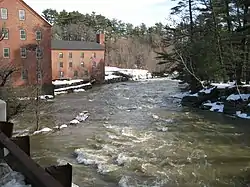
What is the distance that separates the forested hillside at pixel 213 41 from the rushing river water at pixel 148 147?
5.93 meters

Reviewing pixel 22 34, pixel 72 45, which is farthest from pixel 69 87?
pixel 72 45

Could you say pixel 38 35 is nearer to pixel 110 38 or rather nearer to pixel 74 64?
pixel 74 64

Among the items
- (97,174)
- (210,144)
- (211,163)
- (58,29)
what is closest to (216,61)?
(210,144)

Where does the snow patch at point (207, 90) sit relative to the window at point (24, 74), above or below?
below

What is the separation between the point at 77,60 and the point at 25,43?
56.9 ft

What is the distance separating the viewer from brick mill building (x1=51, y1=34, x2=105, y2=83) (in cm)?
5225

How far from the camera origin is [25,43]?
38.5 metres

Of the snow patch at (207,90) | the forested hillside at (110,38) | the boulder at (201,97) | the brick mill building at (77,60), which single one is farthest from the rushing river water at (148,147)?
the forested hillside at (110,38)

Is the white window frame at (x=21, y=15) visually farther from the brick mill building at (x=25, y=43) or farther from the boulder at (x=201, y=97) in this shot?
the boulder at (x=201, y=97)

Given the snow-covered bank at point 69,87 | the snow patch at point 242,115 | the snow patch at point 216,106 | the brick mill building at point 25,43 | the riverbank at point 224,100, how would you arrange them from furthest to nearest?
the snow-covered bank at point 69,87, the brick mill building at point 25,43, the snow patch at point 216,106, the riverbank at point 224,100, the snow patch at point 242,115

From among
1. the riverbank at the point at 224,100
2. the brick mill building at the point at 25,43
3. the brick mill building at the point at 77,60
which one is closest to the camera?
the riverbank at the point at 224,100

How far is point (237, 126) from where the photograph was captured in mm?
20734

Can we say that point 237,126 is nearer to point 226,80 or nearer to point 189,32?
point 226,80

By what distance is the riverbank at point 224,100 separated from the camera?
81.7 ft
